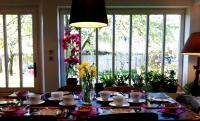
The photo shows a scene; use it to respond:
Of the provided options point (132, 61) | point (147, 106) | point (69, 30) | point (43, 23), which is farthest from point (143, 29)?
point (147, 106)

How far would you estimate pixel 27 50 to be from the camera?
4.55 meters

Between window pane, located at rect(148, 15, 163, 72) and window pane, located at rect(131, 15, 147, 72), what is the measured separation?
128mm

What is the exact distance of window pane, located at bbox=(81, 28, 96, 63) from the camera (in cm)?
466

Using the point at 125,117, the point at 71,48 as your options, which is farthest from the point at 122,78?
the point at 125,117

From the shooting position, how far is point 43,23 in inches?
171

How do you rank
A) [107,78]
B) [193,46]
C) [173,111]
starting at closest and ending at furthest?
[173,111] < [193,46] < [107,78]

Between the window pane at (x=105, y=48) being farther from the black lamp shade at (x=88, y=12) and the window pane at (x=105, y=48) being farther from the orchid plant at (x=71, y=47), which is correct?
the black lamp shade at (x=88, y=12)

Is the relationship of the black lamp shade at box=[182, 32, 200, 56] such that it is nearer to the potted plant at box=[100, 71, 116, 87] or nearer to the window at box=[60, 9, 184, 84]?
the window at box=[60, 9, 184, 84]

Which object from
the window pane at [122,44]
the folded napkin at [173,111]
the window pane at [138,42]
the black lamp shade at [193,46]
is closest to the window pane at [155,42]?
the window pane at [138,42]

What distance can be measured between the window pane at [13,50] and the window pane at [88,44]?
1.34 m

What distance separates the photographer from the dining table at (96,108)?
80.4 inches

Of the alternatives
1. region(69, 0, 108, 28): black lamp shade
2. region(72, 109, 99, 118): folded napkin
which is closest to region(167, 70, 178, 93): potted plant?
region(69, 0, 108, 28): black lamp shade

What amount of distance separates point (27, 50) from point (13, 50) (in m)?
0.29

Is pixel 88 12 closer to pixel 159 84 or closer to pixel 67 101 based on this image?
pixel 67 101
